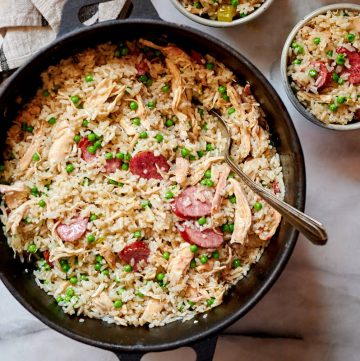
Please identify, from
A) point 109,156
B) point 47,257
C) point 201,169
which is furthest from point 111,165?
point 47,257

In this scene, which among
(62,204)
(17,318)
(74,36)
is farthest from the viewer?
(17,318)

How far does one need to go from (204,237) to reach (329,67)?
0.89m

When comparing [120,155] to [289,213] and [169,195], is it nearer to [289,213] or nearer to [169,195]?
[169,195]

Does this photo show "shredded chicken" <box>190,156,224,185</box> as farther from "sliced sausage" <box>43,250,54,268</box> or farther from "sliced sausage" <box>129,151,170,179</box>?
"sliced sausage" <box>43,250,54,268</box>

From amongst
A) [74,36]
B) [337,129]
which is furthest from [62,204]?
[337,129]

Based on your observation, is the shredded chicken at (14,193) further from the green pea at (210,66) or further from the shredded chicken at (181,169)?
the green pea at (210,66)

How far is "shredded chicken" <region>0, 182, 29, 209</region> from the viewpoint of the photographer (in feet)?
7.86

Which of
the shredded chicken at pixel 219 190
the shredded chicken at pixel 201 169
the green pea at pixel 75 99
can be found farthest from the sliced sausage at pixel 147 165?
the green pea at pixel 75 99

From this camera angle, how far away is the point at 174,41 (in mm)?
2465

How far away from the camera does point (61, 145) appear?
2389 millimetres

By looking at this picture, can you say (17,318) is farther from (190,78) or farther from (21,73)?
(190,78)

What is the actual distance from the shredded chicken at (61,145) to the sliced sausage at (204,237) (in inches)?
22.8

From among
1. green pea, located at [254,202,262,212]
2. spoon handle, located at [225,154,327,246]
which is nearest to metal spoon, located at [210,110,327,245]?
spoon handle, located at [225,154,327,246]

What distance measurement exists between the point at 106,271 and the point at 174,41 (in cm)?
100
